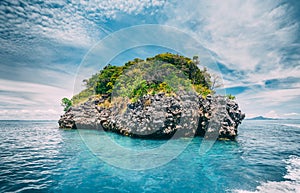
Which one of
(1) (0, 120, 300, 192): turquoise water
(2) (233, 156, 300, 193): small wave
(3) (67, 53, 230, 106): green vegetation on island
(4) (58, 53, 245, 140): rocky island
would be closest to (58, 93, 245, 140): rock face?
(4) (58, 53, 245, 140): rocky island

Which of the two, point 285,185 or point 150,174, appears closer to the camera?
point 285,185

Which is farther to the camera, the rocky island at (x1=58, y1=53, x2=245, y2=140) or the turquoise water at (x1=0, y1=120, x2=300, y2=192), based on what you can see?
the rocky island at (x1=58, y1=53, x2=245, y2=140)

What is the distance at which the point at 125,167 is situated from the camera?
12.1m

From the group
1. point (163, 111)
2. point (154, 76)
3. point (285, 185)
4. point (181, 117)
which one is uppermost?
point (154, 76)

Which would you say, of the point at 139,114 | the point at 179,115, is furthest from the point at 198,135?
the point at 139,114

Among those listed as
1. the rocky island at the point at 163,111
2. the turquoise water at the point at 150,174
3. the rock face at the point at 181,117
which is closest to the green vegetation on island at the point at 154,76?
the rocky island at the point at 163,111

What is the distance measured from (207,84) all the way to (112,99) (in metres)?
24.3

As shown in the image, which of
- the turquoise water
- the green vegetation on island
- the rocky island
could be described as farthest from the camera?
the green vegetation on island

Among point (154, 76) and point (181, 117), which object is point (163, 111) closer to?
point (181, 117)

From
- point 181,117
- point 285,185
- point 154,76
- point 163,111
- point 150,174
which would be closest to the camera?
point 285,185

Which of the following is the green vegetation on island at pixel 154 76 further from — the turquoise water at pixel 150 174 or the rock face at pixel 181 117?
the turquoise water at pixel 150 174

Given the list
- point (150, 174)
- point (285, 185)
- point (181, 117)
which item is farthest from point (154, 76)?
point (285, 185)

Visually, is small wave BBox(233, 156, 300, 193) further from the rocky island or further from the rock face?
the rocky island

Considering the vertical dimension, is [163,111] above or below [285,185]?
above
